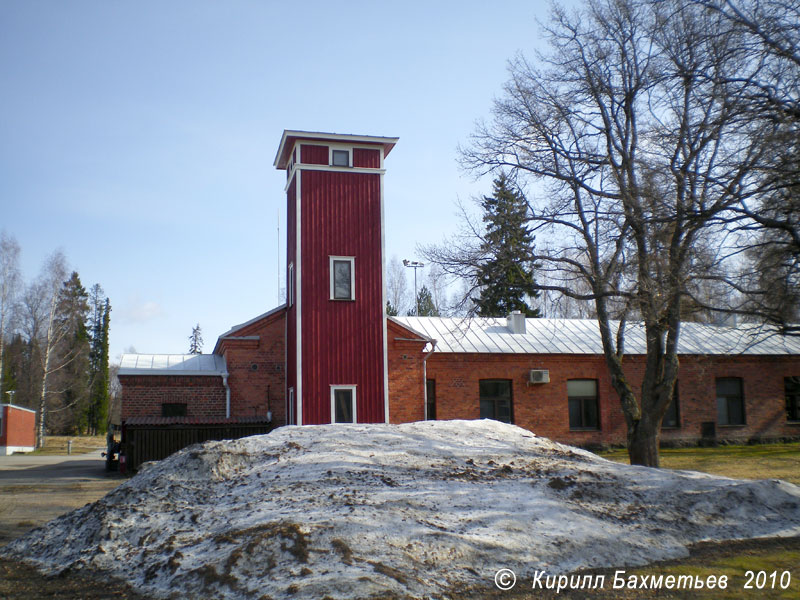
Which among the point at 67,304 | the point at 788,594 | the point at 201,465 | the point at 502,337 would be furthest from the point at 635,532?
the point at 67,304

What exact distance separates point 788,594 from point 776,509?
9.54 feet

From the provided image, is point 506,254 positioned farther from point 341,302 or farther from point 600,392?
point 600,392

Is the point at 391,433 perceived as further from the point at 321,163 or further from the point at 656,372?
the point at 321,163

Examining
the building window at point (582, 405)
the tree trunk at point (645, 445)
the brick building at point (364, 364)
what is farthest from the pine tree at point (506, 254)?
the building window at point (582, 405)

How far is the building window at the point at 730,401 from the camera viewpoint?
26.7 meters

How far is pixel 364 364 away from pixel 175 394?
19.6 ft

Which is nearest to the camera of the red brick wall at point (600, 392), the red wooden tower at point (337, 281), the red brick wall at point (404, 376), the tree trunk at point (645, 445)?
the tree trunk at point (645, 445)

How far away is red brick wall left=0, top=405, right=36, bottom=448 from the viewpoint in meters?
34.3

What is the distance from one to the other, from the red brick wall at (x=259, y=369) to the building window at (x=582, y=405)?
407 inches

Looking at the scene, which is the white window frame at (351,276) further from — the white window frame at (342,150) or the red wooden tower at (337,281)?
the white window frame at (342,150)

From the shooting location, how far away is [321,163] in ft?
67.3

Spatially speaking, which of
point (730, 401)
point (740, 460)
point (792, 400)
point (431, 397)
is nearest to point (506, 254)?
point (431, 397)

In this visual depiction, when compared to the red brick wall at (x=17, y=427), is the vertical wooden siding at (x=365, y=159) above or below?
above

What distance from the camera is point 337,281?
66.3 feet
